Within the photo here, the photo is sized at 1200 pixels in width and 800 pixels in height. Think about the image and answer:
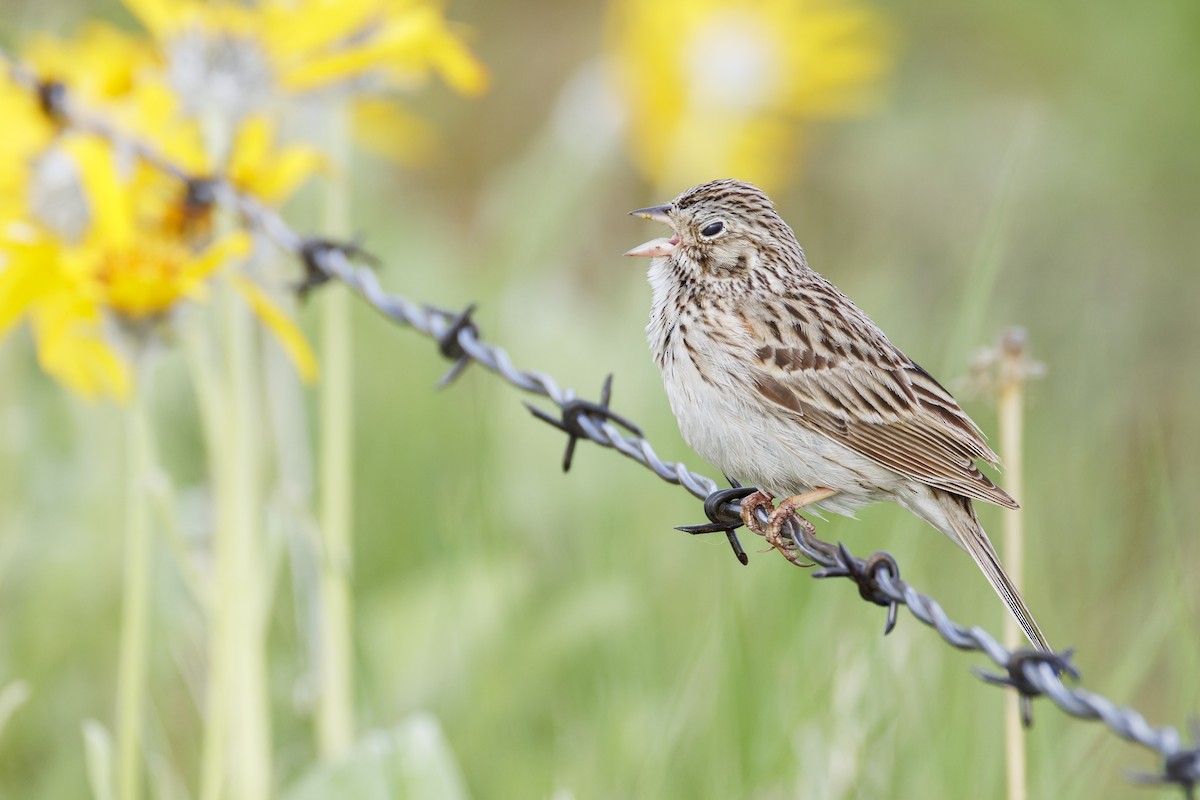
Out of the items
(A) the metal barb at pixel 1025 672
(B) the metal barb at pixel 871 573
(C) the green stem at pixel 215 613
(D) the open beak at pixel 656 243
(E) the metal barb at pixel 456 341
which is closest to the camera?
(A) the metal barb at pixel 1025 672

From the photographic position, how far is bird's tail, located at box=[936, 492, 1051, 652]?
2.37 metres

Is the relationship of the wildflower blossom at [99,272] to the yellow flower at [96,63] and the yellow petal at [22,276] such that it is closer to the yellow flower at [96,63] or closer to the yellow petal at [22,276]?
the yellow petal at [22,276]

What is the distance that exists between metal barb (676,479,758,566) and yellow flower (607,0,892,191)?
13.0ft

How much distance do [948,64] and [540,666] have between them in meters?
6.43

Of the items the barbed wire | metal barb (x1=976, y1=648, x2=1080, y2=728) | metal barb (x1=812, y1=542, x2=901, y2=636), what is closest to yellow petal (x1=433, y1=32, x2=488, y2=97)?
the barbed wire

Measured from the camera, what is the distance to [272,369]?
15.1 feet

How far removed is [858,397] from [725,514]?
0.31 m

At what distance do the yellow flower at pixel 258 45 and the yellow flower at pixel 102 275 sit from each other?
0.28m

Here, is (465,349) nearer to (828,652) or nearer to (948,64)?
(828,652)

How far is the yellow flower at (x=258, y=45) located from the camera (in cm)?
338

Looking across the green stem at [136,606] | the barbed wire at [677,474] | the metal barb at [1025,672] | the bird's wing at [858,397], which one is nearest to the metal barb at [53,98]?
the barbed wire at [677,474]

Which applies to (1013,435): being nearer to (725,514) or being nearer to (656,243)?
(725,514)

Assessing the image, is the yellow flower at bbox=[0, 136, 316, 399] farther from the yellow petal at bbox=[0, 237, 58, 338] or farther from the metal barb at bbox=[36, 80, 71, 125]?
the metal barb at bbox=[36, 80, 71, 125]

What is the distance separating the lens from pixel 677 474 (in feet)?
7.84
